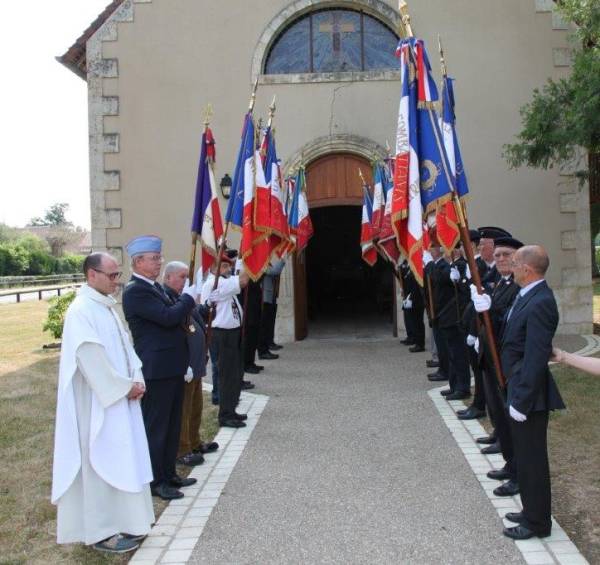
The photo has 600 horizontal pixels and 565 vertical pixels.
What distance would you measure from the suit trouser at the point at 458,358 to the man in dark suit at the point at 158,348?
407cm

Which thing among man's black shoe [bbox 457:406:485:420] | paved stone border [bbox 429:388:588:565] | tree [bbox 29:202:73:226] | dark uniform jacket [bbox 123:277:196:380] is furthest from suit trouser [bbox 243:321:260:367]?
tree [bbox 29:202:73:226]

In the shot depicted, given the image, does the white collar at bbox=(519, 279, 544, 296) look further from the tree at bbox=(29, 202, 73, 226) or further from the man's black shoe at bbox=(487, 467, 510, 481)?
the tree at bbox=(29, 202, 73, 226)

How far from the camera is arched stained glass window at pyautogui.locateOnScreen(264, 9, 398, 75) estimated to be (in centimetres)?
1355

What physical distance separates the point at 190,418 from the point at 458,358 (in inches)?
143

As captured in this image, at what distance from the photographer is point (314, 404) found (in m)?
8.32

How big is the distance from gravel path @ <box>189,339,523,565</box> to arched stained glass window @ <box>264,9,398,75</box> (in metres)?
7.42

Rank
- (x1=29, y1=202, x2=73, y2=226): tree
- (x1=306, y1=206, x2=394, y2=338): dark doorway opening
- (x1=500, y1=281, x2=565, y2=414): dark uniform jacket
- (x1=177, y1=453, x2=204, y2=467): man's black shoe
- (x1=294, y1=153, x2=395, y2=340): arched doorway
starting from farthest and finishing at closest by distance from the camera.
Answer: (x1=29, y1=202, x2=73, y2=226): tree
(x1=306, y1=206, x2=394, y2=338): dark doorway opening
(x1=294, y1=153, x2=395, y2=340): arched doorway
(x1=177, y1=453, x2=204, y2=467): man's black shoe
(x1=500, y1=281, x2=565, y2=414): dark uniform jacket

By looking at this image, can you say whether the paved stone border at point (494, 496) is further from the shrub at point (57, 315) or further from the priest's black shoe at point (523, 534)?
the shrub at point (57, 315)

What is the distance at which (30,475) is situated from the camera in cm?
594

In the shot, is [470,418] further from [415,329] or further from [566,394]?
[415,329]

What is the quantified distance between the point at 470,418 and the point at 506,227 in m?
6.58

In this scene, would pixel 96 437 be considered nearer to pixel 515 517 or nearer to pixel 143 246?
pixel 143 246

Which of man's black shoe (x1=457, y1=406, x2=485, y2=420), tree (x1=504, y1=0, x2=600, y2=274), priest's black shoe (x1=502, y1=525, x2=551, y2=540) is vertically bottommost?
priest's black shoe (x1=502, y1=525, x2=551, y2=540)

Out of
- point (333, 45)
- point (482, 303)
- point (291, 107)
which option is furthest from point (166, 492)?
point (333, 45)
